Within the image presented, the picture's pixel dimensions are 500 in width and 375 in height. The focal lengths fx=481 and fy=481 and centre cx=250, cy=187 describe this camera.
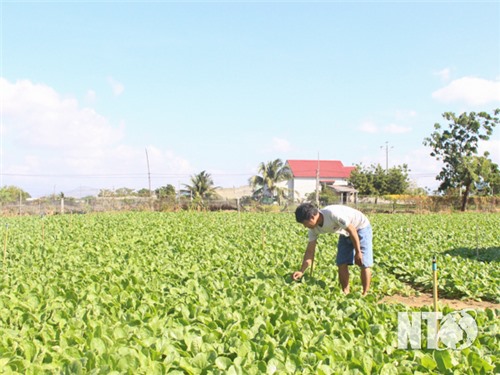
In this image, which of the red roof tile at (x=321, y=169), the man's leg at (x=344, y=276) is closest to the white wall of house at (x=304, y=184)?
the red roof tile at (x=321, y=169)

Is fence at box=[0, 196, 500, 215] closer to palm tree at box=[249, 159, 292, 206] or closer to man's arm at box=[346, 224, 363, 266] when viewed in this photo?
palm tree at box=[249, 159, 292, 206]

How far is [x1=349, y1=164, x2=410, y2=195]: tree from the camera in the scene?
143 ft

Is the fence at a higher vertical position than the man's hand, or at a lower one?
higher

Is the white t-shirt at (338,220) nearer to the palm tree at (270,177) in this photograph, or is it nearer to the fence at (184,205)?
the fence at (184,205)

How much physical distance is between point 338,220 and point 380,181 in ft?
131

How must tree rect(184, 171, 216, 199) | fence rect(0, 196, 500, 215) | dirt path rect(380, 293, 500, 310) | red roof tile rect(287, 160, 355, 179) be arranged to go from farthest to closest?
red roof tile rect(287, 160, 355, 179)
tree rect(184, 171, 216, 199)
fence rect(0, 196, 500, 215)
dirt path rect(380, 293, 500, 310)

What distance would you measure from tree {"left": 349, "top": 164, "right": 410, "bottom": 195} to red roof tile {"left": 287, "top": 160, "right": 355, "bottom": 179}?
970 cm

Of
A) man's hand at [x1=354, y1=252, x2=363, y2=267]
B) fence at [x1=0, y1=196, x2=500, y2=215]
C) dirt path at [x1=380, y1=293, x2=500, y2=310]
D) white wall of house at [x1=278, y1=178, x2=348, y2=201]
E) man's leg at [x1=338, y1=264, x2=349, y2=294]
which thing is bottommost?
dirt path at [x1=380, y1=293, x2=500, y2=310]

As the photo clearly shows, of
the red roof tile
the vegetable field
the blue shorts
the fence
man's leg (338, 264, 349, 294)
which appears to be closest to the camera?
the vegetable field

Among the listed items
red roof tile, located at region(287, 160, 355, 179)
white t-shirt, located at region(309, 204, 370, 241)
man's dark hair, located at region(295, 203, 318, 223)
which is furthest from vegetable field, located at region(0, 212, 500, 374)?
red roof tile, located at region(287, 160, 355, 179)

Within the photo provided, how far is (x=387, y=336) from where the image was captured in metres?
3.66

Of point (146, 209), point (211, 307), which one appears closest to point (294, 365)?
point (211, 307)

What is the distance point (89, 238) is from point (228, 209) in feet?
60.8

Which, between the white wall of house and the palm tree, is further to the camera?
the white wall of house
